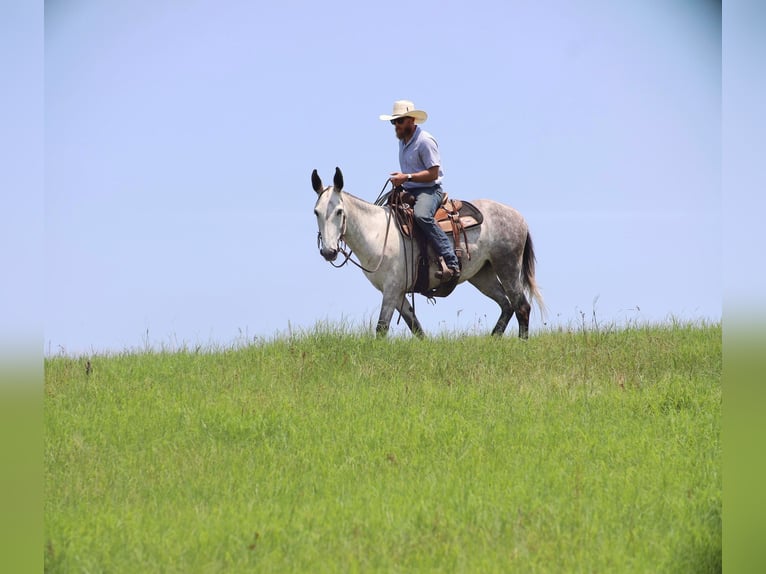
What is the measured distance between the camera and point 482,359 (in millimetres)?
9555

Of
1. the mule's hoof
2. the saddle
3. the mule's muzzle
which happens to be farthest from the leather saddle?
the mule's muzzle

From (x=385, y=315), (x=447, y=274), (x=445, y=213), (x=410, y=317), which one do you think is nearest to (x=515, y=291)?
(x=447, y=274)

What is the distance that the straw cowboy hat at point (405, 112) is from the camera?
34.3 feet

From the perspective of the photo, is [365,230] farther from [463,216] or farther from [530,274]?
[530,274]

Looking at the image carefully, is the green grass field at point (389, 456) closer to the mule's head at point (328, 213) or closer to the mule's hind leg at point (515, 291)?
the mule's head at point (328, 213)

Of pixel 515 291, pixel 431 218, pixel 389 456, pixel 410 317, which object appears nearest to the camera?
pixel 389 456

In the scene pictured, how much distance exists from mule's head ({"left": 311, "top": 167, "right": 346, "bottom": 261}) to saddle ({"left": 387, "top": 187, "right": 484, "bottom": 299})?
106 centimetres

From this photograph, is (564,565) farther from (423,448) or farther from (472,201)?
(472,201)

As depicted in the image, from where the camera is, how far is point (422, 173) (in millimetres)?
10664

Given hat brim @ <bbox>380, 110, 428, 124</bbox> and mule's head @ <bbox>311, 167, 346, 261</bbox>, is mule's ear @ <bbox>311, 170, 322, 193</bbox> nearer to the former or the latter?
mule's head @ <bbox>311, 167, 346, 261</bbox>

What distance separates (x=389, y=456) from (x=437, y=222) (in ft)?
17.5

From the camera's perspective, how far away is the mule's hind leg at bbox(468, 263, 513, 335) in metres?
12.4

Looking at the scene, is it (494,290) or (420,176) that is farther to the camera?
(494,290)

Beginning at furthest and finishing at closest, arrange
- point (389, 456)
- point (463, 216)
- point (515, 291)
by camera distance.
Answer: point (515, 291) < point (463, 216) < point (389, 456)
